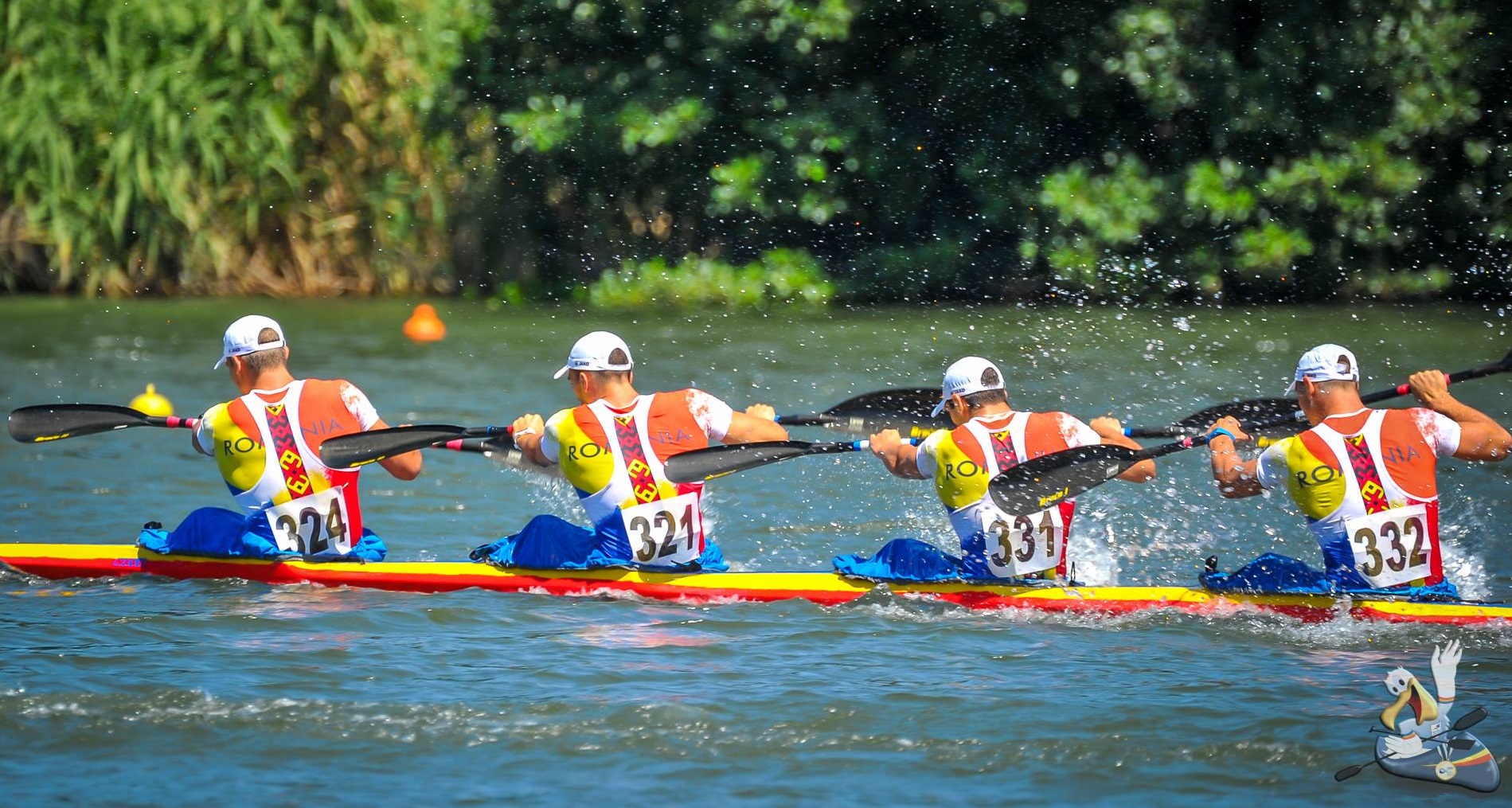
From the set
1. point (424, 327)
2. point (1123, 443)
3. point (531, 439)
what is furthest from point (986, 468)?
point (424, 327)

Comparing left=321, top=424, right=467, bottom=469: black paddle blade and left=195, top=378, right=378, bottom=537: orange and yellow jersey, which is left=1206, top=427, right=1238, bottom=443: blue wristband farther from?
left=195, top=378, right=378, bottom=537: orange and yellow jersey

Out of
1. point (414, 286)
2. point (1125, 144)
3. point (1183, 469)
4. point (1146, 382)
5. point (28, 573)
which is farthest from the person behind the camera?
point (414, 286)

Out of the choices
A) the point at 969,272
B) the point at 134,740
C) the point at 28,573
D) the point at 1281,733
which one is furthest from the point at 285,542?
the point at 969,272

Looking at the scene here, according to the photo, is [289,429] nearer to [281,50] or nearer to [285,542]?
[285,542]

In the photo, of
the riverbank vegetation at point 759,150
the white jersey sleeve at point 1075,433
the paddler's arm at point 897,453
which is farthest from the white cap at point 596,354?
the riverbank vegetation at point 759,150

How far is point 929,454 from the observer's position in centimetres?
809

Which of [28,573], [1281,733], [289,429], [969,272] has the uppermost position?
[969,272]

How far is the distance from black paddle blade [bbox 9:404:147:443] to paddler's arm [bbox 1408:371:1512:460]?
677 cm

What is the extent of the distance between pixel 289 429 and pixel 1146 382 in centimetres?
921

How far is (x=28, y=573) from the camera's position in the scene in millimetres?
9195

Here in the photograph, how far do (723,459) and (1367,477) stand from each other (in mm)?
2928

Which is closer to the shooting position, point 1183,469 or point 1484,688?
point 1484,688

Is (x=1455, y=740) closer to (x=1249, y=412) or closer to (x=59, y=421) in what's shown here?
(x=1249, y=412)

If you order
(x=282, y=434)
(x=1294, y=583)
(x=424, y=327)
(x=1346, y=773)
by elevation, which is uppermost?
(x=424, y=327)
